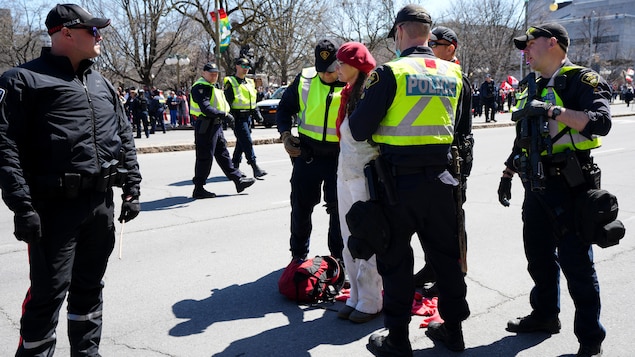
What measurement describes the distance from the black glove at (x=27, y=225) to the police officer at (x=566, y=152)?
2683 millimetres

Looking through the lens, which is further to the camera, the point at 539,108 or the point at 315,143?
the point at 315,143

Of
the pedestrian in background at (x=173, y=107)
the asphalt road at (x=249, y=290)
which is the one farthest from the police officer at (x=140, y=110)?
the asphalt road at (x=249, y=290)

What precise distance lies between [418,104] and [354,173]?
0.68m

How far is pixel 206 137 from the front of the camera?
8531mm

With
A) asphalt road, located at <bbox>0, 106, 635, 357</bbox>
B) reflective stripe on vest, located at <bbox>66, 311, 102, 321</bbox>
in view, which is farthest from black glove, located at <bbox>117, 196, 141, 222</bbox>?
asphalt road, located at <bbox>0, 106, 635, 357</bbox>

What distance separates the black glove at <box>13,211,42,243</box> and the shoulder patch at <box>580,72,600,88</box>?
9.84ft

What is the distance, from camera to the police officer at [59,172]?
2.79 meters

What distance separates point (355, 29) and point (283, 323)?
44.4 meters

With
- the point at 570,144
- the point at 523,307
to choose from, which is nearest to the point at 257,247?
the point at 523,307

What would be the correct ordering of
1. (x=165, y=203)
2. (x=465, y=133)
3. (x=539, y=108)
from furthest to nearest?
(x=165, y=203) < (x=465, y=133) < (x=539, y=108)

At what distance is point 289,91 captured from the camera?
15.8 ft

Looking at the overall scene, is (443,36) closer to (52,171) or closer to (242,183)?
(52,171)

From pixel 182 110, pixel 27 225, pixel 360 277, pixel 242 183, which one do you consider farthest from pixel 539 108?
pixel 182 110

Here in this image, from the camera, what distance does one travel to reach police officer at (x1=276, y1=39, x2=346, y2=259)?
4.43 metres
